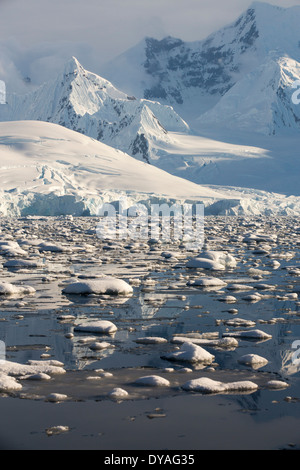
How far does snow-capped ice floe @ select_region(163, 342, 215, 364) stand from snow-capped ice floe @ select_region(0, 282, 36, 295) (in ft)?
14.7

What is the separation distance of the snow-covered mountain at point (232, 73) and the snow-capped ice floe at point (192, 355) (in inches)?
4158

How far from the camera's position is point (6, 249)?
60.0 feet

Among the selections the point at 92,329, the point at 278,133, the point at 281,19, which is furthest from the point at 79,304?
the point at 281,19

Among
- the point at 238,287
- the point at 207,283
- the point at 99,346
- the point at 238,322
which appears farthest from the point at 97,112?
the point at 99,346

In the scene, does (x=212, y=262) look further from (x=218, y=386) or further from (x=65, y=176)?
(x=65, y=176)

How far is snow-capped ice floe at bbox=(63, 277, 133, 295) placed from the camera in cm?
1077

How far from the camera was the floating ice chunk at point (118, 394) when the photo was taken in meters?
5.73

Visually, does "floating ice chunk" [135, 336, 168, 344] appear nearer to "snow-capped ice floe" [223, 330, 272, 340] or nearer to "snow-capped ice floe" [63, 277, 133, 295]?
"snow-capped ice floe" [223, 330, 272, 340]

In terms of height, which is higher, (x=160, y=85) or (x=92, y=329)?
(x=160, y=85)

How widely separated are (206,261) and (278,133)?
97465mm

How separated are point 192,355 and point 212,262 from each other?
810 centimetres

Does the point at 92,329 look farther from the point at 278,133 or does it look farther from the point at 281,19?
the point at 281,19

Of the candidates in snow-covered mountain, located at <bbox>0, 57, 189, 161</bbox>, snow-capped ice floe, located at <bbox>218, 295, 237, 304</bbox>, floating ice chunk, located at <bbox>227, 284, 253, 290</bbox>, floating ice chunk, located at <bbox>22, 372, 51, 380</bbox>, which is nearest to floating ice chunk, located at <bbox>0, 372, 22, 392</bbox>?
floating ice chunk, located at <bbox>22, 372, 51, 380</bbox>

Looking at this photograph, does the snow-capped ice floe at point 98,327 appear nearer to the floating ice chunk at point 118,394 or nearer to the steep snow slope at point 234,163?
the floating ice chunk at point 118,394
